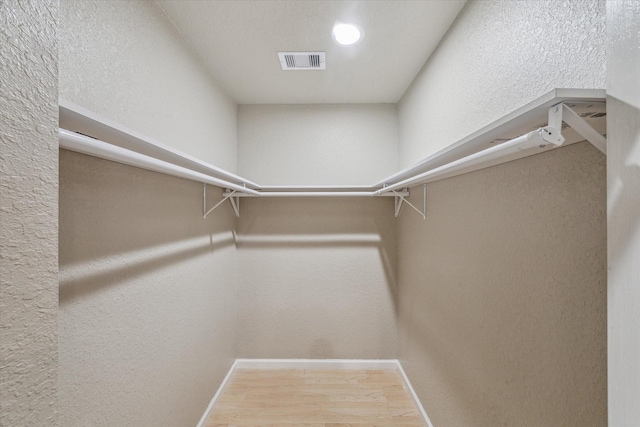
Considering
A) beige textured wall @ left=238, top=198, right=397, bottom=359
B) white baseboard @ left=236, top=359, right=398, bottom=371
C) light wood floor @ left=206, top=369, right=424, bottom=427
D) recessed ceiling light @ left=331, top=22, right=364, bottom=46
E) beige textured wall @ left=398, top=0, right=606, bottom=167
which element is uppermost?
recessed ceiling light @ left=331, top=22, right=364, bottom=46

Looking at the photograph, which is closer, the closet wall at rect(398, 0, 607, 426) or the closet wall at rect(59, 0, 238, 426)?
the closet wall at rect(398, 0, 607, 426)

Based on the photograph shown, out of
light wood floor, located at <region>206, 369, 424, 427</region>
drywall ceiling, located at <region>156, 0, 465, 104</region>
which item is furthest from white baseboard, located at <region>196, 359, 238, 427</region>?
drywall ceiling, located at <region>156, 0, 465, 104</region>

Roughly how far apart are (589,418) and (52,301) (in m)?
1.17

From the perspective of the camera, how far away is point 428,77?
64.1 inches

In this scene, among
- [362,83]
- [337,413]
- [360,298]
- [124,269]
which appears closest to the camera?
[124,269]

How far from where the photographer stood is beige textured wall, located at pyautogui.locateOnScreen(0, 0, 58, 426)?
0.37 m

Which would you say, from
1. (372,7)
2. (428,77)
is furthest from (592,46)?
(428,77)

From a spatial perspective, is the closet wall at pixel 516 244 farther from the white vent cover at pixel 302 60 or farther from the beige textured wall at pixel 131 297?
the beige textured wall at pixel 131 297

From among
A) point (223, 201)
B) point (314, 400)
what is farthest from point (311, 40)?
point (314, 400)

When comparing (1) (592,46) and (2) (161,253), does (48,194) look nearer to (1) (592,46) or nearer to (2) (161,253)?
(2) (161,253)

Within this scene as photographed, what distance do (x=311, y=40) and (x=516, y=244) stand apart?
1.37 metres

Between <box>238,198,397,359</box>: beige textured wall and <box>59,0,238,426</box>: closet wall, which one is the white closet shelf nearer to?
<box>59,0,238,426</box>: closet wall

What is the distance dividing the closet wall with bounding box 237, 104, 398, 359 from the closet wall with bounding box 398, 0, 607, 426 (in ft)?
2.37

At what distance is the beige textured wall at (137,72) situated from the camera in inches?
32.0
